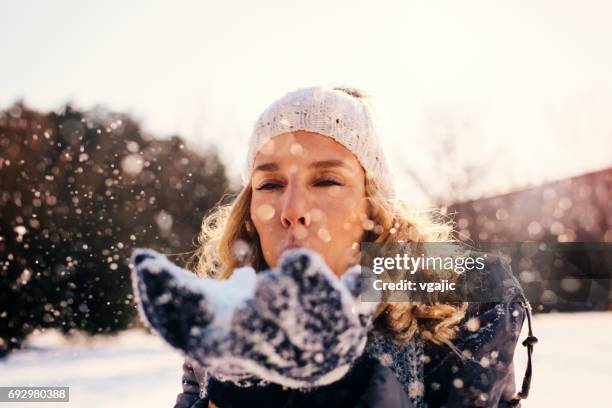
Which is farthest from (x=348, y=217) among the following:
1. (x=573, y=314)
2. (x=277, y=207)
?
(x=573, y=314)

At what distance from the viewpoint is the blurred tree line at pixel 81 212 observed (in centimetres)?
834

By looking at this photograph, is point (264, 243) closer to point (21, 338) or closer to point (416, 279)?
point (416, 279)

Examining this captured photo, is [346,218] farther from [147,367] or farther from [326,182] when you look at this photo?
[147,367]

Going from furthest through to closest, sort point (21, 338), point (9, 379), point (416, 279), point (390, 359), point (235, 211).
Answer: point (21, 338) → point (9, 379) → point (235, 211) → point (416, 279) → point (390, 359)

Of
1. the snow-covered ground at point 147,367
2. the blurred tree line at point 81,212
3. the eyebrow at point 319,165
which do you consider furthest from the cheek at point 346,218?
the blurred tree line at point 81,212

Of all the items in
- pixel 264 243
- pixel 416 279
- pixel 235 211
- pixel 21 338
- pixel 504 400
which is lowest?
pixel 504 400

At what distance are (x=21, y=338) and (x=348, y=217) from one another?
8532mm

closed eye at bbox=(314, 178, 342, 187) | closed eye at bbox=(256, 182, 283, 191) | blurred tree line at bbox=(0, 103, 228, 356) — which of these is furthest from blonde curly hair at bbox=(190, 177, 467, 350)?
blurred tree line at bbox=(0, 103, 228, 356)

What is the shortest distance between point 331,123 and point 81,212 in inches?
335

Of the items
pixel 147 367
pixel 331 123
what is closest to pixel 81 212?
pixel 147 367

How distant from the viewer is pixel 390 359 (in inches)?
59.6

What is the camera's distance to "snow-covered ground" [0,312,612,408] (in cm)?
532

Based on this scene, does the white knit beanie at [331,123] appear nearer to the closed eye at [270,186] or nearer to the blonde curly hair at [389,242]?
the blonde curly hair at [389,242]

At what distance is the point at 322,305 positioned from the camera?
34.3 inches
